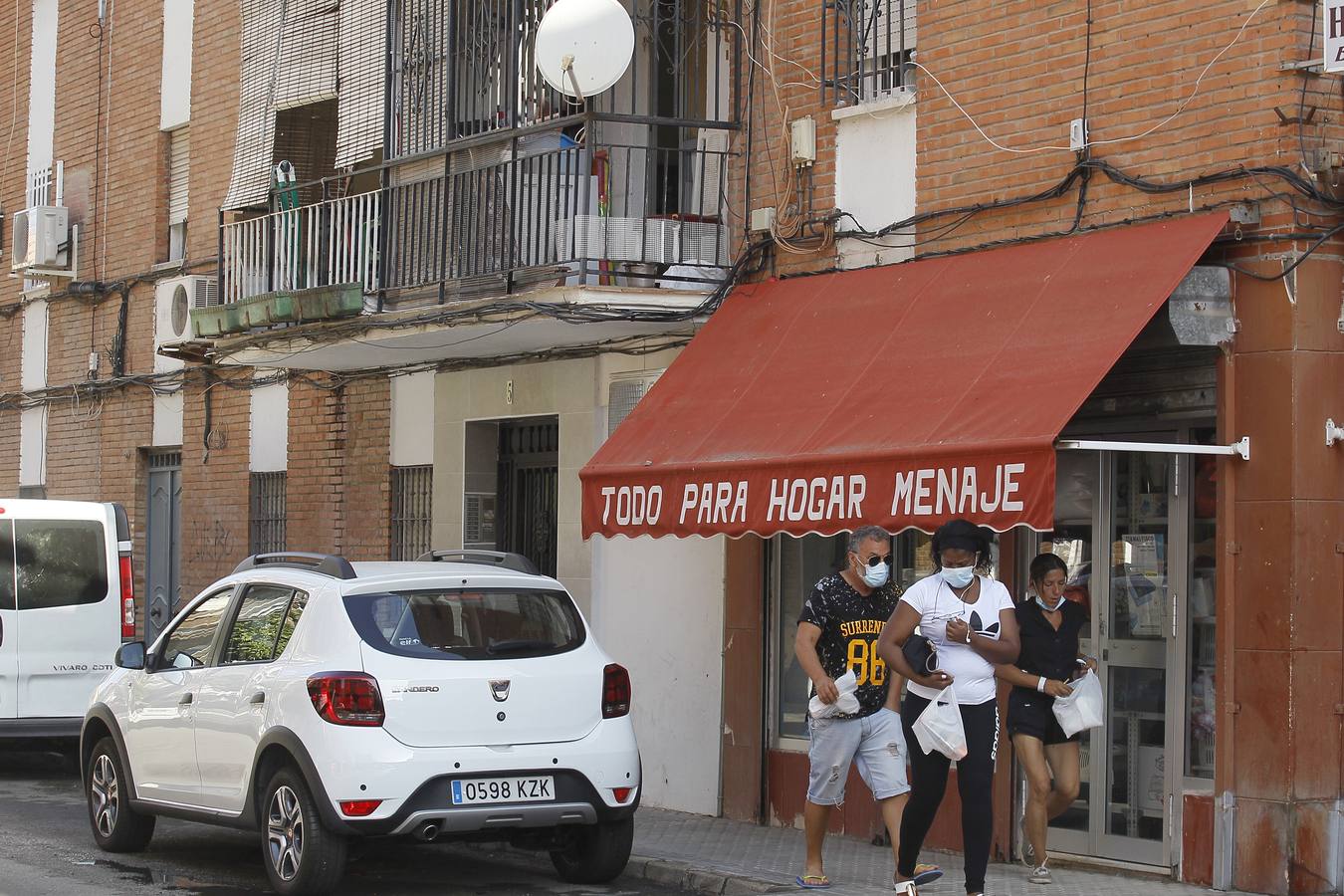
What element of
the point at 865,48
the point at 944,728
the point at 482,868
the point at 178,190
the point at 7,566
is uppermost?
the point at 178,190

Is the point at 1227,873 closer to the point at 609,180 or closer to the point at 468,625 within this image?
the point at 468,625

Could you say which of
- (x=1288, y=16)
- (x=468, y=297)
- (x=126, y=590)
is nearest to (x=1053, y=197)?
(x=1288, y=16)

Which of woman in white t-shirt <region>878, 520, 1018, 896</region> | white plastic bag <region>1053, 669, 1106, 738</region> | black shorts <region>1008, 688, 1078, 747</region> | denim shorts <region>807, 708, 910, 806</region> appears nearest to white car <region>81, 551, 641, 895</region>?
denim shorts <region>807, 708, 910, 806</region>

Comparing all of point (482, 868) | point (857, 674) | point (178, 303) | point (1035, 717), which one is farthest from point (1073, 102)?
point (178, 303)

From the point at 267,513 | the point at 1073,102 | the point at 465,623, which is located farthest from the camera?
the point at 267,513

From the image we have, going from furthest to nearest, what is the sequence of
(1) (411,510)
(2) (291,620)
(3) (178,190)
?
(3) (178,190) < (1) (411,510) < (2) (291,620)

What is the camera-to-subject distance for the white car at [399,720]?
849cm

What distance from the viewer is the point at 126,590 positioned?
14.2m

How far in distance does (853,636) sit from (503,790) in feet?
6.01

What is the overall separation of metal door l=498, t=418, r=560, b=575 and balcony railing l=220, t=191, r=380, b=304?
1809 mm

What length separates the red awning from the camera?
8742 millimetres

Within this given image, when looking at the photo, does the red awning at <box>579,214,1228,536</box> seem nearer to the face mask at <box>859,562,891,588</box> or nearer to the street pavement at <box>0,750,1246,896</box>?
the face mask at <box>859,562,891,588</box>

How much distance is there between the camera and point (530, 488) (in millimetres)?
14938

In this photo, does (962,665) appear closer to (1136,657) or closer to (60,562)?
(1136,657)
